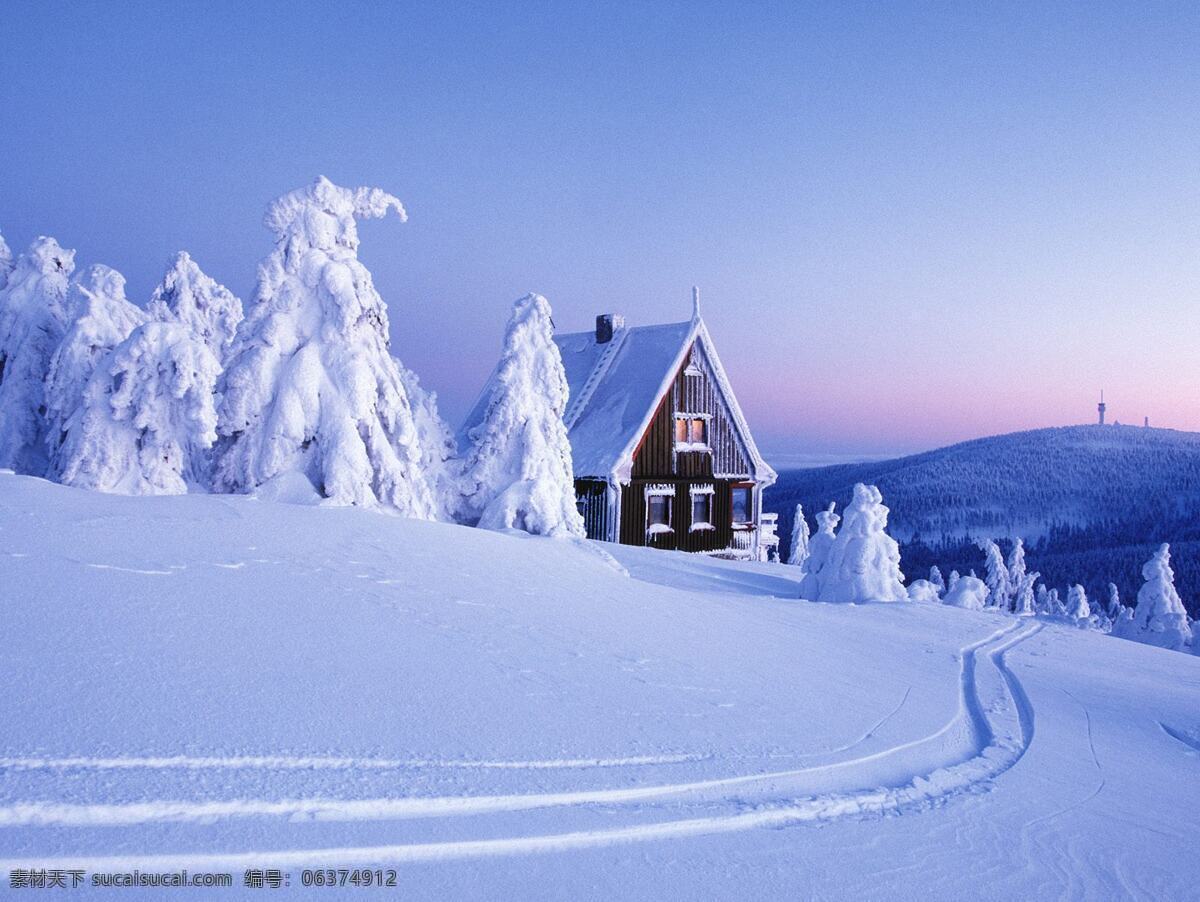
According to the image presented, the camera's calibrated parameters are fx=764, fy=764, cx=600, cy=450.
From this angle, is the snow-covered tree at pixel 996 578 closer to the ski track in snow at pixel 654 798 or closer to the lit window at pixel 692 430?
the lit window at pixel 692 430

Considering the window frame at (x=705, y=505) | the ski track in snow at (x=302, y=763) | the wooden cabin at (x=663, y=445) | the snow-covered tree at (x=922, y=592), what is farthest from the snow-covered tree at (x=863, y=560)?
the ski track in snow at (x=302, y=763)

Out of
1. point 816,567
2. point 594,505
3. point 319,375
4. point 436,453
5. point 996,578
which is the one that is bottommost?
point 996,578

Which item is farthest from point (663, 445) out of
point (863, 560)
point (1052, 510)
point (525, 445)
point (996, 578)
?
point (1052, 510)

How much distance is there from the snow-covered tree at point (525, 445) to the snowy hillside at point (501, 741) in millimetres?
8487

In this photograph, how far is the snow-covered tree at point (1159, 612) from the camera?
1387 inches

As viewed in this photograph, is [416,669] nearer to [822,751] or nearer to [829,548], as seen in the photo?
[822,751]

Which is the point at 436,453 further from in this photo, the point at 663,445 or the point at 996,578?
the point at 996,578

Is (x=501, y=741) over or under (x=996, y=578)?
over

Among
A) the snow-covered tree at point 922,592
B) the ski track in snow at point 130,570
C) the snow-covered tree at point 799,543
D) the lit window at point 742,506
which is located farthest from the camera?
the snow-covered tree at point 799,543

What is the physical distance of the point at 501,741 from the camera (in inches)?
181

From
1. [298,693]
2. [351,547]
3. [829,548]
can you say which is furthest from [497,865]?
[829,548]

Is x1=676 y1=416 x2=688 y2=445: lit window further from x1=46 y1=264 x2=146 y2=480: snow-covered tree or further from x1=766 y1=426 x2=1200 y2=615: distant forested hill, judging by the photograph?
x1=766 y1=426 x2=1200 y2=615: distant forested hill

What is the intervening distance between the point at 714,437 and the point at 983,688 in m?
18.7

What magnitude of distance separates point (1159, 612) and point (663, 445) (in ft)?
90.4
